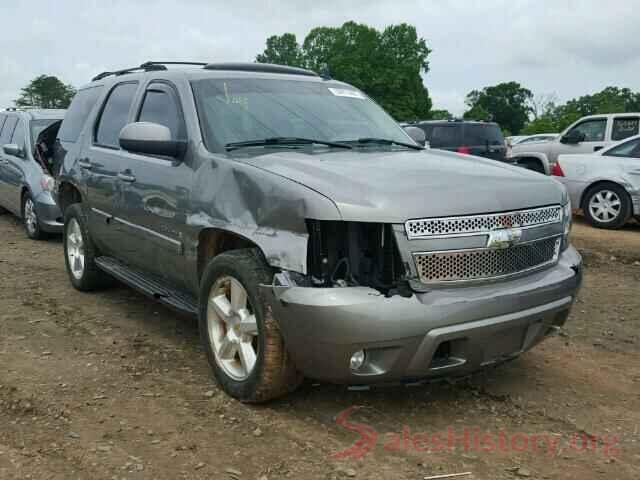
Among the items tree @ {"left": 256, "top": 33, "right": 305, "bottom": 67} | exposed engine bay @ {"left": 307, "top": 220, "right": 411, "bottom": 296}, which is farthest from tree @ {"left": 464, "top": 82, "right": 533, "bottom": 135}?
exposed engine bay @ {"left": 307, "top": 220, "right": 411, "bottom": 296}

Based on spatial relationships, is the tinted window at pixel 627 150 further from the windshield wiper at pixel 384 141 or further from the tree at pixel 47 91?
the tree at pixel 47 91

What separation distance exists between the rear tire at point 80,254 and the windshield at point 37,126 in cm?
371

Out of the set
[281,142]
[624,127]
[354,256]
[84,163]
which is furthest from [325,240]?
[624,127]

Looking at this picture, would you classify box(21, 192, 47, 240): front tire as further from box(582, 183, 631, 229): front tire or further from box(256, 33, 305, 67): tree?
box(256, 33, 305, 67): tree

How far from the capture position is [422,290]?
3277 millimetres

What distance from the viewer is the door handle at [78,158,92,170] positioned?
5633 mm

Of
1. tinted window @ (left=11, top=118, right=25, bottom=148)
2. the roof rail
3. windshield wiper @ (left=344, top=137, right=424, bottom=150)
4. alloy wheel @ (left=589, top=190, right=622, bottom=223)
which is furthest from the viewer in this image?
alloy wheel @ (left=589, top=190, right=622, bottom=223)

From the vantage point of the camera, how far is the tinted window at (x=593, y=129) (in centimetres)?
1349

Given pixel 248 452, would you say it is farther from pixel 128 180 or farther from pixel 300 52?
pixel 300 52

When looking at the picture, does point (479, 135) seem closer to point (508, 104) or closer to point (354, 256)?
point (354, 256)

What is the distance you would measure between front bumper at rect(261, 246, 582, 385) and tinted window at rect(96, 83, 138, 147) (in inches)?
102

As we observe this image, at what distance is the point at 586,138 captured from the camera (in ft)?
44.9

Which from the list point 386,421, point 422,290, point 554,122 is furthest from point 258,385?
point 554,122

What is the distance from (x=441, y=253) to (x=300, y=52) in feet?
271
